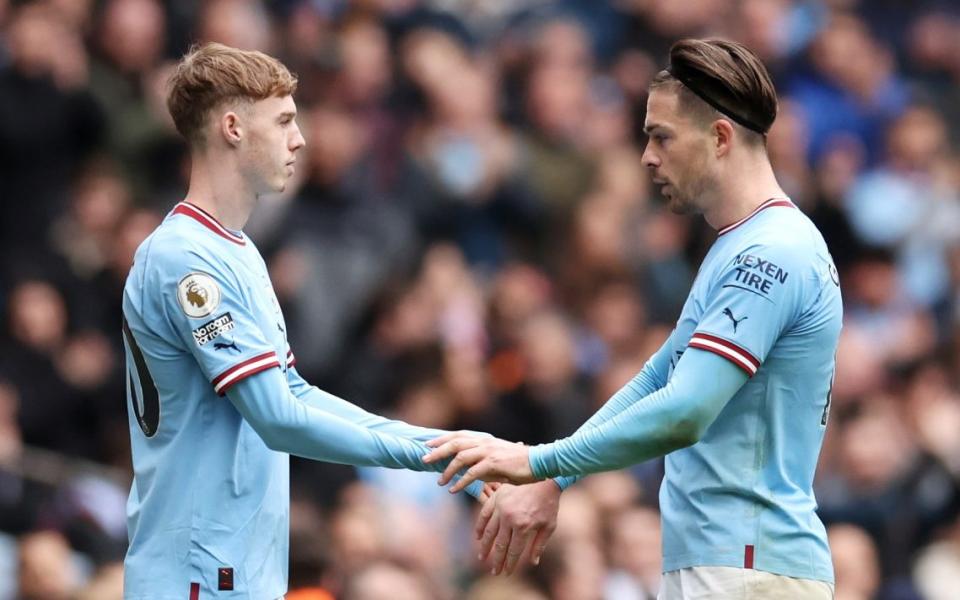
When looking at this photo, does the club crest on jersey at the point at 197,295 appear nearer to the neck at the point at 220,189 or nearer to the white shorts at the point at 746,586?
the neck at the point at 220,189

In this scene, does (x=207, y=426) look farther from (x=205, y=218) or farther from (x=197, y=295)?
(x=205, y=218)

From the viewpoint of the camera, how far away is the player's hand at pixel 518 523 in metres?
5.71

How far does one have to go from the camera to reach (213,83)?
5215 mm

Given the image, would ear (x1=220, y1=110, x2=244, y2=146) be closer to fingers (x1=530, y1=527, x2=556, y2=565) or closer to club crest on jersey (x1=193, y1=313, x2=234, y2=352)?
club crest on jersey (x1=193, y1=313, x2=234, y2=352)

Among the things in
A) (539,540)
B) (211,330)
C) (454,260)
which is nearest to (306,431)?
(211,330)

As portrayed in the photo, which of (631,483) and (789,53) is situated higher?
(789,53)

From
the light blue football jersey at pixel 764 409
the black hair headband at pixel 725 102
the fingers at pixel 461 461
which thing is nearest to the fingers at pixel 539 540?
the fingers at pixel 461 461

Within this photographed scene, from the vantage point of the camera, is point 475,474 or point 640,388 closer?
point 475,474

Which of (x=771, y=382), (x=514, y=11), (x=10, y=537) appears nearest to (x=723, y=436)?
(x=771, y=382)

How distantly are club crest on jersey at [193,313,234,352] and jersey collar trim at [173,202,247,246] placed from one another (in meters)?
0.31

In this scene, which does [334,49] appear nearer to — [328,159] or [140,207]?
[328,159]

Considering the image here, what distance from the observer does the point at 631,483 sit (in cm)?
946

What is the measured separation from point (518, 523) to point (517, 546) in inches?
3.3

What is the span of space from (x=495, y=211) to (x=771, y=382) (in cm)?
633
